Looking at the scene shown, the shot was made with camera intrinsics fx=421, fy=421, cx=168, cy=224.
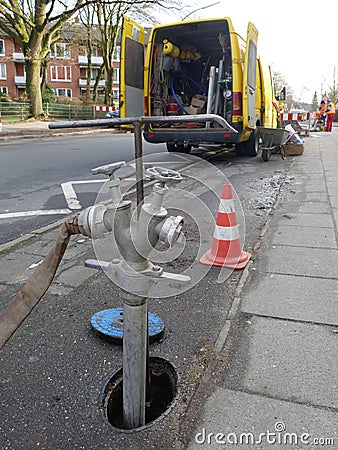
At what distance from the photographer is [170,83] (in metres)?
10.1

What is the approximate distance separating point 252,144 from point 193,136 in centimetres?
248

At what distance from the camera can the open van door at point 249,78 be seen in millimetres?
8430

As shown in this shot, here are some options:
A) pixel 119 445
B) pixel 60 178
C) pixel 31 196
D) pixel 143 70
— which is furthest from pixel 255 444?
pixel 143 70

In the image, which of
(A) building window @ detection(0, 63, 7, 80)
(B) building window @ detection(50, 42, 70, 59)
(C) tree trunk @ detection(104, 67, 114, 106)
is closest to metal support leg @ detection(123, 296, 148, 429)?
(B) building window @ detection(50, 42, 70, 59)

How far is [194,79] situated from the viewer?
427 inches

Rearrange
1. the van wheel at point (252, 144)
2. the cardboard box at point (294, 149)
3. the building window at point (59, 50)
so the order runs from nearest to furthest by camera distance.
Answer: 1. the van wheel at point (252, 144)
2. the cardboard box at point (294, 149)
3. the building window at point (59, 50)

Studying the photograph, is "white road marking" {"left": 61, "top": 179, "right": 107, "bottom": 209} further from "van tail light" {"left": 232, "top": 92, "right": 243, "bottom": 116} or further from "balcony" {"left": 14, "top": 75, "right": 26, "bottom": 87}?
"balcony" {"left": 14, "top": 75, "right": 26, "bottom": 87}

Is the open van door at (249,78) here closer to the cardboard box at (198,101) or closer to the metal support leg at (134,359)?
the cardboard box at (198,101)

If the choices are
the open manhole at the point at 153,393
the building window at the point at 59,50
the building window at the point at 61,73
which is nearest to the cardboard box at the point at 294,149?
the open manhole at the point at 153,393

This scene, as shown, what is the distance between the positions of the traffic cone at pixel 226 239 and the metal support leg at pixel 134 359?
192 cm

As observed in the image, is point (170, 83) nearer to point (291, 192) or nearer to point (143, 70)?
point (143, 70)

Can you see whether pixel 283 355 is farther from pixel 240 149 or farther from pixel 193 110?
pixel 240 149

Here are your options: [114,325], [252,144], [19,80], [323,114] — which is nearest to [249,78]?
[252,144]

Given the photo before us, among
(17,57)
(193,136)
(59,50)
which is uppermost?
(17,57)
